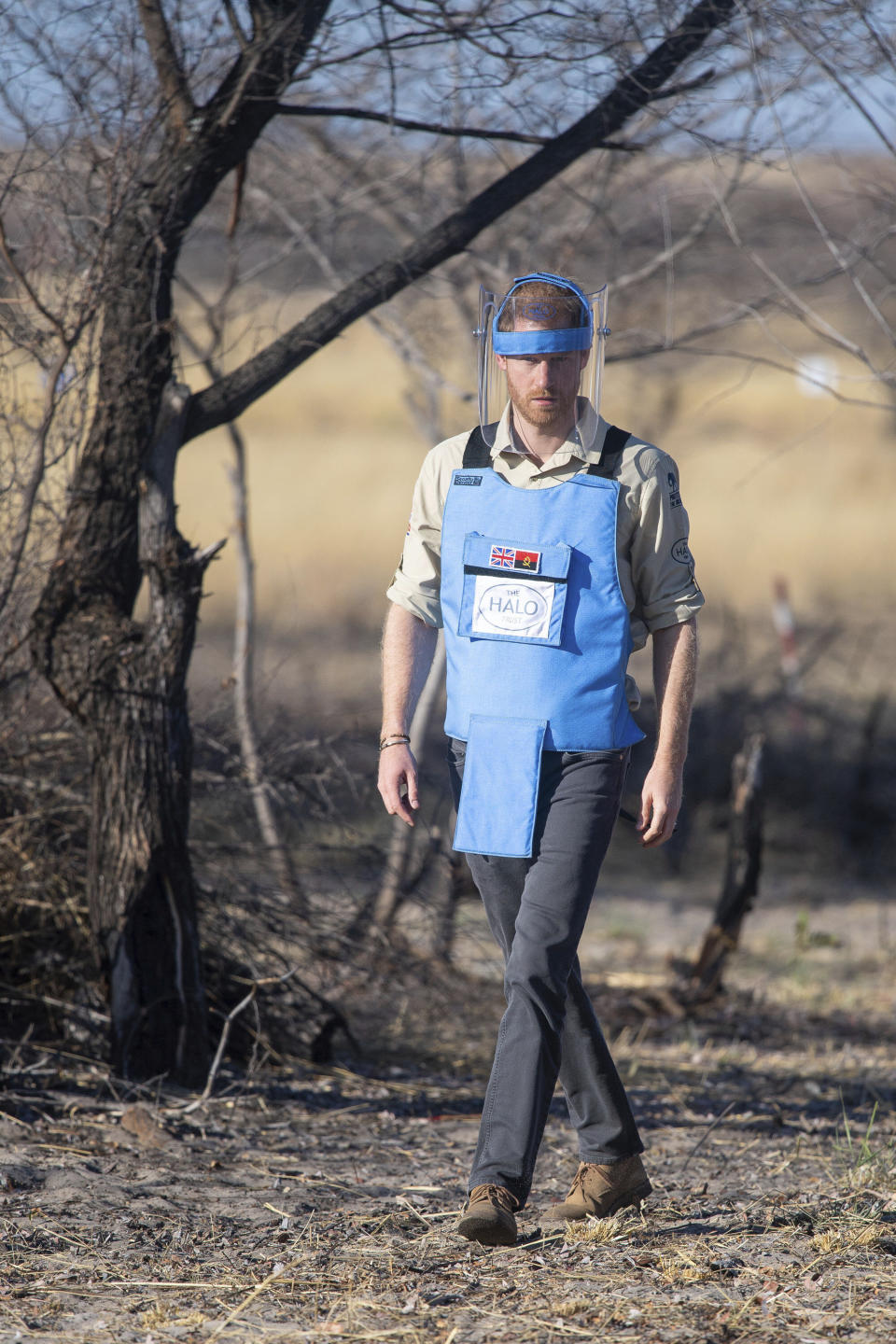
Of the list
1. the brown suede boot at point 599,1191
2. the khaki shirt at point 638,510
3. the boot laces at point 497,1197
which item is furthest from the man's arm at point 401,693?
the brown suede boot at point 599,1191

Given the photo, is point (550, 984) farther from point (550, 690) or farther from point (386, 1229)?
point (386, 1229)

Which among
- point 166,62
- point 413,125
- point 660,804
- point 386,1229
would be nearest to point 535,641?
point 660,804

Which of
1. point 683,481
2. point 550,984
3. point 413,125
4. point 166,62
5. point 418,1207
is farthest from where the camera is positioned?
point 683,481

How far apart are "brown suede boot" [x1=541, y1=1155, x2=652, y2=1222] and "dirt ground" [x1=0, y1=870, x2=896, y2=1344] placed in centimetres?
5

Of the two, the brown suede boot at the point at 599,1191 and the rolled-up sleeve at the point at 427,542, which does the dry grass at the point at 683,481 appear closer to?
the rolled-up sleeve at the point at 427,542

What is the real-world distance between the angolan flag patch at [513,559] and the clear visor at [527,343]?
0.28 metres

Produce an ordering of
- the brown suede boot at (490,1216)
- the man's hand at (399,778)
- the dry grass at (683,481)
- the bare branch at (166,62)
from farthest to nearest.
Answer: the dry grass at (683,481) → the bare branch at (166,62) → the man's hand at (399,778) → the brown suede boot at (490,1216)

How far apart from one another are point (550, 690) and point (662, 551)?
381 mm

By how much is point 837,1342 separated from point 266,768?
290 centimetres

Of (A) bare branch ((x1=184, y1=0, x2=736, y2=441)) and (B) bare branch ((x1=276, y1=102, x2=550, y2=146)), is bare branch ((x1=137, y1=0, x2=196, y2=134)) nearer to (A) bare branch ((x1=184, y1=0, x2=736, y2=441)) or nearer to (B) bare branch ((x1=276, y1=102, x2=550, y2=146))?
(B) bare branch ((x1=276, y1=102, x2=550, y2=146))

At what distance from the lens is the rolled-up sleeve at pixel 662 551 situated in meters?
2.96

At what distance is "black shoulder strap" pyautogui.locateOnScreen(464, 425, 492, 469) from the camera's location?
10.1ft

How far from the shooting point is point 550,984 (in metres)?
2.91

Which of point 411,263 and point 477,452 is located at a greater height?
point 411,263
